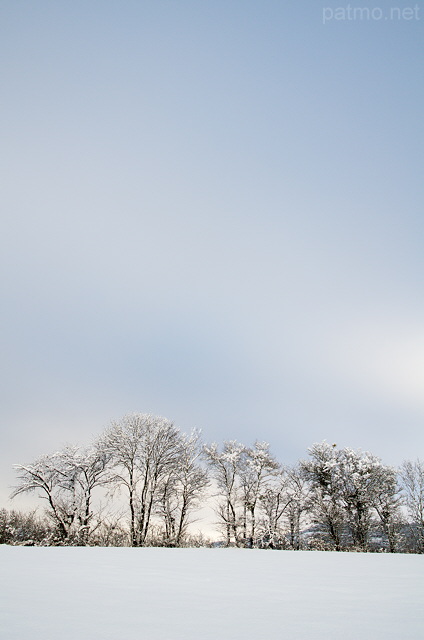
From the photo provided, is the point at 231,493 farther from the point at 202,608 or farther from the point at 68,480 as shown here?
the point at 202,608

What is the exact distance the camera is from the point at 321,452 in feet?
132

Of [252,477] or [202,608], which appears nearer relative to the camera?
[202,608]

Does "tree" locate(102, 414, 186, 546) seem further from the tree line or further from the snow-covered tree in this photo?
the snow-covered tree

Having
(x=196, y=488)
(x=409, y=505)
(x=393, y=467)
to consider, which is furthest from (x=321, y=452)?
(x=196, y=488)

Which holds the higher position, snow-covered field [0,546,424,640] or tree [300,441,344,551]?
snow-covered field [0,546,424,640]

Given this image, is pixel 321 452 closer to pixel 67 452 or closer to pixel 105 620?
pixel 67 452

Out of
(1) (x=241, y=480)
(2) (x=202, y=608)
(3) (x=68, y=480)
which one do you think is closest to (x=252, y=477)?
(1) (x=241, y=480)

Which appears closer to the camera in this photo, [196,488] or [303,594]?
[303,594]

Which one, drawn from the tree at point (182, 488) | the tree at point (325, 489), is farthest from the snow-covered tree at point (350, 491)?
the tree at point (182, 488)

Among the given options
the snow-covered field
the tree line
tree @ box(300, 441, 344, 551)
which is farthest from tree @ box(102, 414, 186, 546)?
the snow-covered field

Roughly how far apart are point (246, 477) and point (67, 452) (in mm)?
17833

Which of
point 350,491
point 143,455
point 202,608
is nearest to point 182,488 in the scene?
point 143,455

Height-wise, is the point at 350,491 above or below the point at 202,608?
below

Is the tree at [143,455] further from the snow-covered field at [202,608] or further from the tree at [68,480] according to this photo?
the snow-covered field at [202,608]
